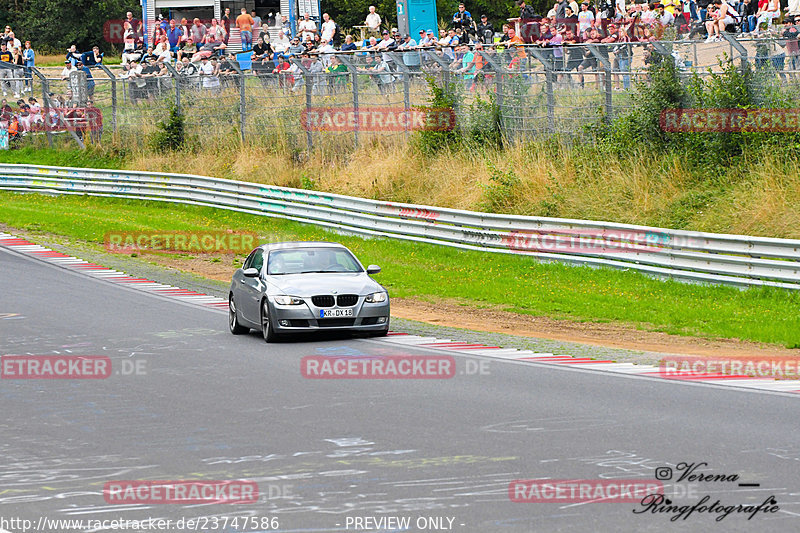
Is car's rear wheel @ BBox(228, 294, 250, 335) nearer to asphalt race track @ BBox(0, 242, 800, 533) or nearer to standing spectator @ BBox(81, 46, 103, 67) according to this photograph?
asphalt race track @ BBox(0, 242, 800, 533)

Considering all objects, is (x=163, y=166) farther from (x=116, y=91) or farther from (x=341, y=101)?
(x=341, y=101)

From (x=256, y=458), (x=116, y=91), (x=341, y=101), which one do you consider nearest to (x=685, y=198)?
(x=341, y=101)

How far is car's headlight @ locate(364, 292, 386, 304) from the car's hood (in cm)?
7

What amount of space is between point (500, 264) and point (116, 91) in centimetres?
2025

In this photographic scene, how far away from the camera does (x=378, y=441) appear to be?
367 inches

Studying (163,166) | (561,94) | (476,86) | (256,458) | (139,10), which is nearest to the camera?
(256,458)

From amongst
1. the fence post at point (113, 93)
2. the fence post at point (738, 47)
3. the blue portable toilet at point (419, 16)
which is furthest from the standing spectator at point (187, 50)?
the fence post at point (738, 47)

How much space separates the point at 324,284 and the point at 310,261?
118 centimetres

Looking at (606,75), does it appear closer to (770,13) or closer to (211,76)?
(770,13)

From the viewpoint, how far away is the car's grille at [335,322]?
1527 cm

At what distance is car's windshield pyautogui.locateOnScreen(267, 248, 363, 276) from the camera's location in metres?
16.4

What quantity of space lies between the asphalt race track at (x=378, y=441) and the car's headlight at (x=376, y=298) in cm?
69

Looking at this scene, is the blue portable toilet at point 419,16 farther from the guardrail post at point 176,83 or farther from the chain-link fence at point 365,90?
the guardrail post at point 176,83

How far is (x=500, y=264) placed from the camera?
906 inches
